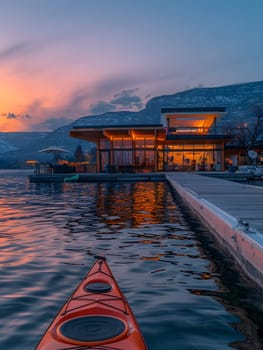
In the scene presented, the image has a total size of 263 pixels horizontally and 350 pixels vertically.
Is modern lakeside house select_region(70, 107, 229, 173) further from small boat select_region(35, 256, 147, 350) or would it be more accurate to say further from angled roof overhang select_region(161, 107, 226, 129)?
small boat select_region(35, 256, 147, 350)

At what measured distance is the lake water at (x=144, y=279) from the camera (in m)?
3.71

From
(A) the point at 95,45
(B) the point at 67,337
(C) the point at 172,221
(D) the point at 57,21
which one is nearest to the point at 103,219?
(C) the point at 172,221

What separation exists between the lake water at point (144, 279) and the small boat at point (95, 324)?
1.70ft

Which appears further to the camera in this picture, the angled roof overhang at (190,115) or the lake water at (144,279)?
the angled roof overhang at (190,115)

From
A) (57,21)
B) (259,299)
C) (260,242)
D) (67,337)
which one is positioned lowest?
(259,299)

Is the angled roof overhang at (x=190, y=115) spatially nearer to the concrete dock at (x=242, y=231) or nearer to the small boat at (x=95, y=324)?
the concrete dock at (x=242, y=231)

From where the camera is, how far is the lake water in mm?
3705

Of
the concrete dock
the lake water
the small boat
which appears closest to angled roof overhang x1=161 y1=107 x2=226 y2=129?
the lake water

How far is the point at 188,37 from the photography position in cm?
3666

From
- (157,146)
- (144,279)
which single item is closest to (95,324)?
(144,279)

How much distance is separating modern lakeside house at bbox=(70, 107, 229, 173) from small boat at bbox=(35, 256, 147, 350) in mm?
30037

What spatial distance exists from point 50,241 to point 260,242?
4595mm

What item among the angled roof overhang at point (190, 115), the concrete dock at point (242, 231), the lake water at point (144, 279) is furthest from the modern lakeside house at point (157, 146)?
the concrete dock at point (242, 231)

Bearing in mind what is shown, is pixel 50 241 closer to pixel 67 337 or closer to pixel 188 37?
pixel 67 337
